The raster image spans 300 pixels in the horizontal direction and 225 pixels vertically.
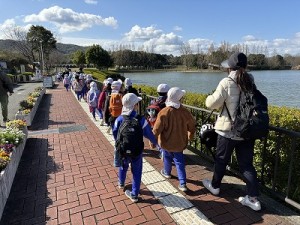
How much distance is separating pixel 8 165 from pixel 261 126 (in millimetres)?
3428

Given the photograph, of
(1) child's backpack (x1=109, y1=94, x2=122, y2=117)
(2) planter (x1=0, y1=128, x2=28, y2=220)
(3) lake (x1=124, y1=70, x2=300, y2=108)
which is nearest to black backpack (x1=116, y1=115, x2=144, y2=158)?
(2) planter (x1=0, y1=128, x2=28, y2=220)

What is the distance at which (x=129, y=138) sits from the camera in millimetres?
3150

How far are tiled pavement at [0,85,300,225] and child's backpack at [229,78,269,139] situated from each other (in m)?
1.02

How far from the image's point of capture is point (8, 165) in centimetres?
376

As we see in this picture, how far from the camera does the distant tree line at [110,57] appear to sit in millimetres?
51594

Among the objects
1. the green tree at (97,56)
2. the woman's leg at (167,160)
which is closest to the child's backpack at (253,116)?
the woman's leg at (167,160)

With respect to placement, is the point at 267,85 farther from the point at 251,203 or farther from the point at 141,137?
the point at 141,137

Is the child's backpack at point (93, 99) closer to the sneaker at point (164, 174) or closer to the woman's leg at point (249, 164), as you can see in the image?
the sneaker at point (164, 174)

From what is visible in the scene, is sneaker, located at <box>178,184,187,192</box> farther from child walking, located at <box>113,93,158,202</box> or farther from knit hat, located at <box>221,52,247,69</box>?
knit hat, located at <box>221,52,247,69</box>

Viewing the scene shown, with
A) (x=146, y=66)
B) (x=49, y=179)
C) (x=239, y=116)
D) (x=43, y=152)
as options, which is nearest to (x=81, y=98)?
(x=43, y=152)

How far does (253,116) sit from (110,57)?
236ft

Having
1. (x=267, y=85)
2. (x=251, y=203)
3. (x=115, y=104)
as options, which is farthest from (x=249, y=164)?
(x=267, y=85)

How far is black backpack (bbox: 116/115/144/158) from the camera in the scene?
10.4 ft

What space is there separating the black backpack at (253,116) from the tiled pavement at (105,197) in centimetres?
102
